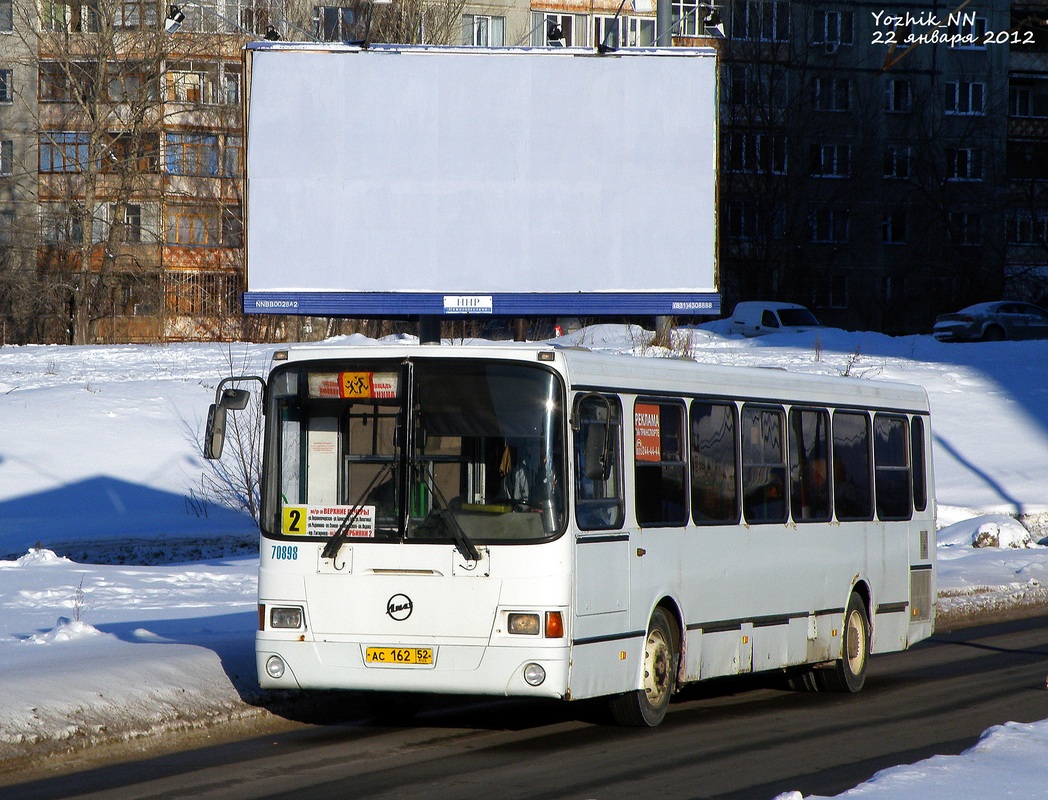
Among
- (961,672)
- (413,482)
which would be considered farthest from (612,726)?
(961,672)

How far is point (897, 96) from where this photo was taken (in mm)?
76938

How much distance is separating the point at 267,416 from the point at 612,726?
10.1ft

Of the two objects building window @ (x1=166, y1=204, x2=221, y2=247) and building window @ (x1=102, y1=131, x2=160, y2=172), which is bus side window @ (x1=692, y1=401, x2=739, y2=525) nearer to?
building window @ (x1=102, y1=131, x2=160, y2=172)

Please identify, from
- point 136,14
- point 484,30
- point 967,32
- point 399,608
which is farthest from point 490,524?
point 967,32

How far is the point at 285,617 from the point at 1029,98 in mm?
77803

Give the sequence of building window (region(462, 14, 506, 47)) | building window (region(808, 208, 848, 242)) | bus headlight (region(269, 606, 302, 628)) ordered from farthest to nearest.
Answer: building window (region(808, 208, 848, 242)), building window (region(462, 14, 506, 47)), bus headlight (region(269, 606, 302, 628))

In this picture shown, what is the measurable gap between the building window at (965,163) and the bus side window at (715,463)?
67.9 meters

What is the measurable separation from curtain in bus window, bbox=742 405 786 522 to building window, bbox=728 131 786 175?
2357 inches

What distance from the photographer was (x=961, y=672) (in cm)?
1437

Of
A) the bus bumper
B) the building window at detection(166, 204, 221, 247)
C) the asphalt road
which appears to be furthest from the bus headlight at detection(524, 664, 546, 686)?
the building window at detection(166, 204, 221, 247)

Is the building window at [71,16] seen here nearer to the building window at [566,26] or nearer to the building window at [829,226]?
the building window at [566,26]

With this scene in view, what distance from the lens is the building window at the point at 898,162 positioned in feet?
249

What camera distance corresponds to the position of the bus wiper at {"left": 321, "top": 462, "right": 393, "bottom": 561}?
10.1 m

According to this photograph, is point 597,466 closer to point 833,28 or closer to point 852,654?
point 852,654
